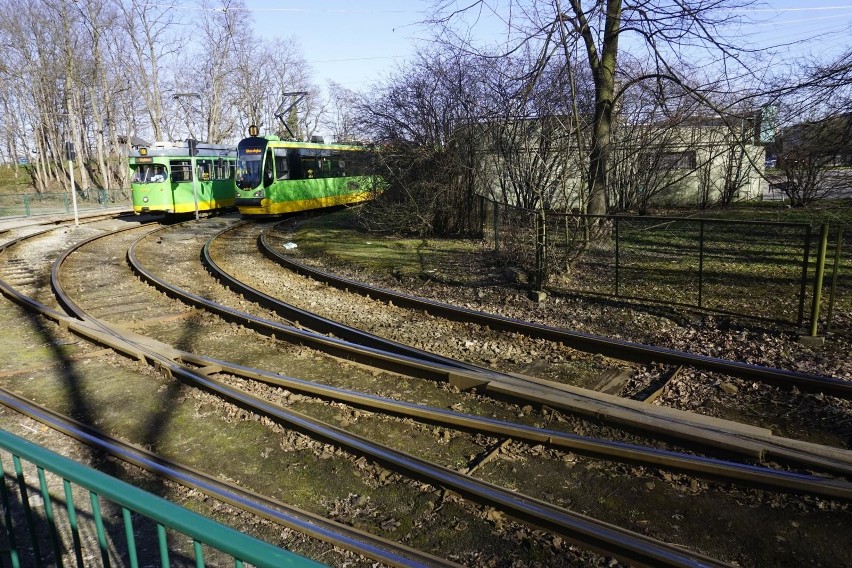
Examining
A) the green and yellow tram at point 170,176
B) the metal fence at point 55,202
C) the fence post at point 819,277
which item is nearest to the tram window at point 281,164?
the green and yellow tram at point 170,176

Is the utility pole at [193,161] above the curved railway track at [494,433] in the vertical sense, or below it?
above

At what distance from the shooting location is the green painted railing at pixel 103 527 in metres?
1.82

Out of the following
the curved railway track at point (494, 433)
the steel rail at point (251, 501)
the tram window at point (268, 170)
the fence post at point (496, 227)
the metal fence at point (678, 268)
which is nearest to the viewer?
the steel rail at point (251, 501)

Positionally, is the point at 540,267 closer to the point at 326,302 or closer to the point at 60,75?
the point at 326,302

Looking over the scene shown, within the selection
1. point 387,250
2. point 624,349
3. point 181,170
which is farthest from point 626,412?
point 181,170

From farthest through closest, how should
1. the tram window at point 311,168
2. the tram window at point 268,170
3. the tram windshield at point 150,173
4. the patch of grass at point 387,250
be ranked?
the tram window at point 311,168
the tram windshield at point 150,173
the tram window at point 268,170
the patch of grass at point 387,250

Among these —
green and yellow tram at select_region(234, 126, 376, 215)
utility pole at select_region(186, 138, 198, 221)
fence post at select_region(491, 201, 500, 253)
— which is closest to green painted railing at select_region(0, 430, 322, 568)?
fence post at select_region(491, 201, 500, 253)

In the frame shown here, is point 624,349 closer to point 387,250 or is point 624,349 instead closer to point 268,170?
point 387,250

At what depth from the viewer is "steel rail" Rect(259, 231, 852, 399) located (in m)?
6.30

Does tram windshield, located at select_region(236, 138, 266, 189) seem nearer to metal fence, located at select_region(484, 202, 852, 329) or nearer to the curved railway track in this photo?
metal fence, located at select_region(484, 202, 852, 329)

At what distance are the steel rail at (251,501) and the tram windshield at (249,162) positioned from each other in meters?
18.8

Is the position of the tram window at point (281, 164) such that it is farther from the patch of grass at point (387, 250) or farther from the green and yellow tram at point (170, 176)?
the green and yellow tram at point (170, 176)

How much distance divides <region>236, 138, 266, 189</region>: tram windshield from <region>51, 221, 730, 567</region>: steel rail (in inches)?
734

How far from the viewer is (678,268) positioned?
1299cm
